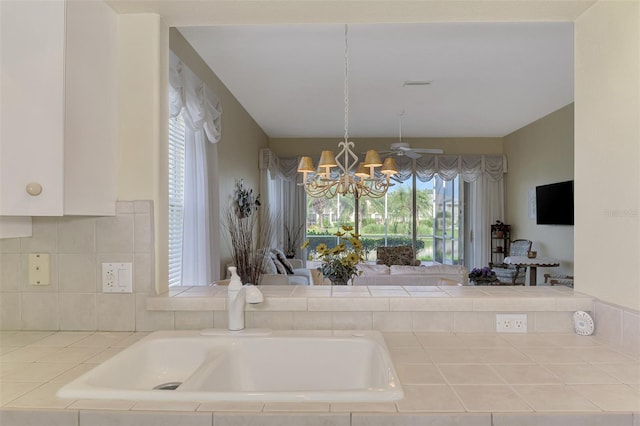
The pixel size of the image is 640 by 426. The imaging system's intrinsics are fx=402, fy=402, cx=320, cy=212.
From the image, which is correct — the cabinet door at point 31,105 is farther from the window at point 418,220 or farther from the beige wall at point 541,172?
the window at point 418,220

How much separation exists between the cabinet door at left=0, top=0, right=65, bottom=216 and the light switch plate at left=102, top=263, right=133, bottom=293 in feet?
1.21

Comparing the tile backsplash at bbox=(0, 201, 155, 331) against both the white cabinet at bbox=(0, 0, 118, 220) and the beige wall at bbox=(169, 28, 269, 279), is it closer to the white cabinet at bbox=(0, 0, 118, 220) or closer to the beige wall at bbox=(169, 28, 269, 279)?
the white cabinet at bbox=(0, 0, 118, 220)

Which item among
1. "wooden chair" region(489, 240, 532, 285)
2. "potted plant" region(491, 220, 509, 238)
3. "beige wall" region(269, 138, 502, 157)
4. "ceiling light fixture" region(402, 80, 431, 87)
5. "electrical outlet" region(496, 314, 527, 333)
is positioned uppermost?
"ceiling light fixture" region(402, 80, 431, 87)

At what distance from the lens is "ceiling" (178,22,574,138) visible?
307cm

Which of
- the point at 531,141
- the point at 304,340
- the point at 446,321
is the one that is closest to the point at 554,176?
the point at 531,141

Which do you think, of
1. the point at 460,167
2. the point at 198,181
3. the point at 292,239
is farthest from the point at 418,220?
the point at 198,181

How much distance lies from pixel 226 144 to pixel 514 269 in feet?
14.4

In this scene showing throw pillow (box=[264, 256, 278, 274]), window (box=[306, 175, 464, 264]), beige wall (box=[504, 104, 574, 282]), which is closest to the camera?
throw pillow (box=[264, 256, 278, 274])

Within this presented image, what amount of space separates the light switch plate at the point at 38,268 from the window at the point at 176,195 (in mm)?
1483

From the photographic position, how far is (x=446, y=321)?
57.1 inches

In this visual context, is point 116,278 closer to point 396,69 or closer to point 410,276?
point 410,276

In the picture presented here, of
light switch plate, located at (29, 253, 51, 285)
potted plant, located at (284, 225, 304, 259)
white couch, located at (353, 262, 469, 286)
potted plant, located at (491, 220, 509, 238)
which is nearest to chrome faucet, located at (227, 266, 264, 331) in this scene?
light switch plate, located at (29, 253, 51, 285)

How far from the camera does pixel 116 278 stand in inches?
A: 57.9

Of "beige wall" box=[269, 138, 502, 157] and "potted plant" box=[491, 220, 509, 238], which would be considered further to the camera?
"beige wall" box=[269, 138, 502, 157]
